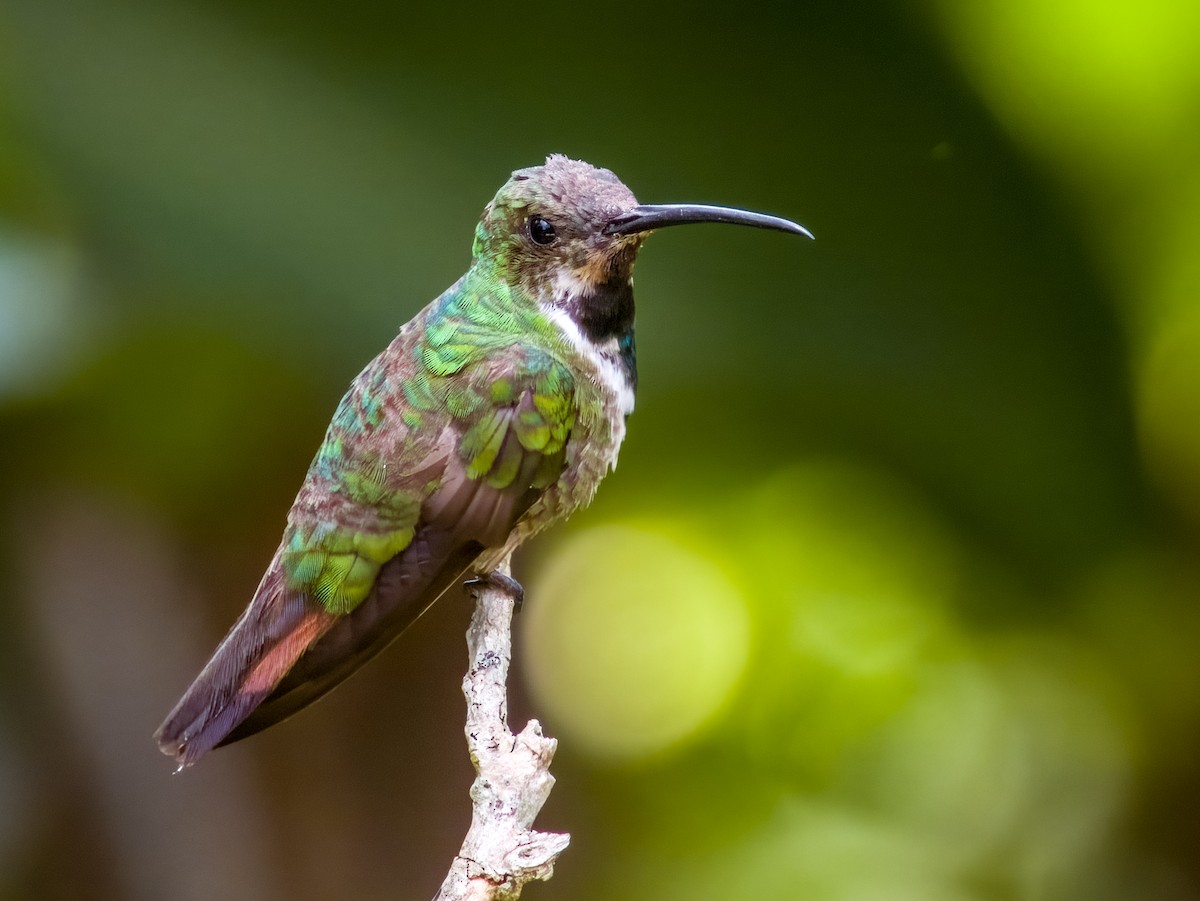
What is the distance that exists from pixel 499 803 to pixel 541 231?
916 millimetres

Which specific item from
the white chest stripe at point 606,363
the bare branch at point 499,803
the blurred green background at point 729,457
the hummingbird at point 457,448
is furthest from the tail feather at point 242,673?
the blurred green background at point 729,457

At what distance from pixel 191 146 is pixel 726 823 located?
2.13m

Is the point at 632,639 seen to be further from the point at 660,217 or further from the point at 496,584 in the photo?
the point at 660,217

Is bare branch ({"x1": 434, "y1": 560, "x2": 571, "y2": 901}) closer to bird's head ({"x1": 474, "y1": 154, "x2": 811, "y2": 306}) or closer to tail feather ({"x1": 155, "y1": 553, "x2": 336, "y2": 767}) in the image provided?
tail feather ({"x1": 155, "y1": 553, "x2": 336, "y2": 767})

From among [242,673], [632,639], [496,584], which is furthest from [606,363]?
[632,639]

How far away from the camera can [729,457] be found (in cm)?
309

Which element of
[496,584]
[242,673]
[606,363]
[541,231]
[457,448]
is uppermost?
[541,231]

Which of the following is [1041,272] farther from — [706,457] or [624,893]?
[624,893]

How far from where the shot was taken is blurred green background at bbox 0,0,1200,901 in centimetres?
286

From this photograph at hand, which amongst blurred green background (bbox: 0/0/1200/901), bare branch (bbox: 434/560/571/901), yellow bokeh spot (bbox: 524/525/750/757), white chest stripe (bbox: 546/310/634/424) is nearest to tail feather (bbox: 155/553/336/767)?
bare branch (bbox: 434/560/571/901)

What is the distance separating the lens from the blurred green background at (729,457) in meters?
2.86

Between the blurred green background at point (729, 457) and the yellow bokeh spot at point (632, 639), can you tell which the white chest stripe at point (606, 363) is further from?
the yellow bokeh spot at point (632, 639)

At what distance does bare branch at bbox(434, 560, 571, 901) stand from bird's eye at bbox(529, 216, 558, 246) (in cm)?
68

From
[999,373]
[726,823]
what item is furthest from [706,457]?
[726,823]
